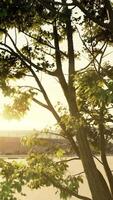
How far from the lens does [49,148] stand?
50.3 feet

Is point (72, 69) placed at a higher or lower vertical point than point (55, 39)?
lower

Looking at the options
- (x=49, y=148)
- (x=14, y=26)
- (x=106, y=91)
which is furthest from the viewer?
(x=49, y=148)

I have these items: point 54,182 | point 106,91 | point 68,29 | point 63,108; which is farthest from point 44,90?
point 106,91

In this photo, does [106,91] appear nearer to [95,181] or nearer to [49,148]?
[95,181]

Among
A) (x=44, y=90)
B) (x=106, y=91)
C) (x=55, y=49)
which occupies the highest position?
(x=55, y=49)

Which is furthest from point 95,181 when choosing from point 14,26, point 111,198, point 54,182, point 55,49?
point 14,26

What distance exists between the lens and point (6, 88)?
14125 millimetres

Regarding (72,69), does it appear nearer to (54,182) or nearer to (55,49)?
(55,49)

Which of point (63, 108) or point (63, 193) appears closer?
point (63, 193)

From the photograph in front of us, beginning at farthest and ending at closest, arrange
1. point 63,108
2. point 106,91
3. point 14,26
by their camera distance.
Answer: point 63,108
point 14,26
point 106,91

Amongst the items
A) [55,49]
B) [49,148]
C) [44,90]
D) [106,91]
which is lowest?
[106,91]

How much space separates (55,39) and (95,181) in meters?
4.53

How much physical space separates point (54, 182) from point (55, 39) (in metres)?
4.51

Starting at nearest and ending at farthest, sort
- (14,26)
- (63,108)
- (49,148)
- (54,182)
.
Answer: (54,182) → (14,26) → (63,108) → (49,148)
